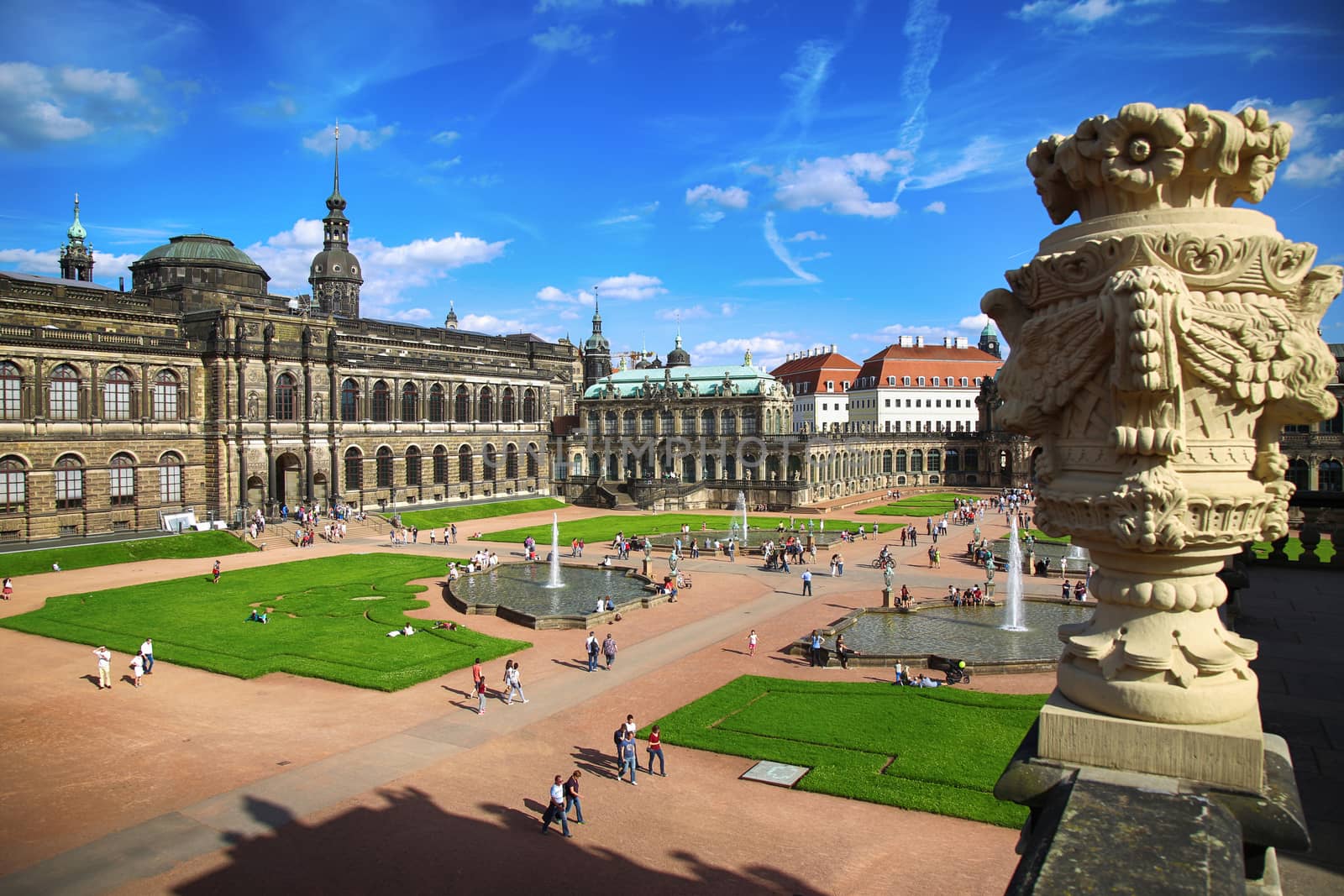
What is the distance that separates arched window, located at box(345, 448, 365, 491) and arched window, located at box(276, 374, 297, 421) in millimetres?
5557

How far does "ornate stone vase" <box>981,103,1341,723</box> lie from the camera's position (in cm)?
510

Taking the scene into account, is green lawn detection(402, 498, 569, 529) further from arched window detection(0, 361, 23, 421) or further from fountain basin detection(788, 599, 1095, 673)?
fountain basin detection(788, 599, 1095, 673)

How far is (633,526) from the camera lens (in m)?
68.8

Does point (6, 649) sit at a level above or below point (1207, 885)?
below

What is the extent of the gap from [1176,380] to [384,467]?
2942 inches

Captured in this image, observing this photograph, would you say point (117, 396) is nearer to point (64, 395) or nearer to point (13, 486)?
point (64, 395)

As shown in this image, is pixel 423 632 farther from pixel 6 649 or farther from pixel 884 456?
pixel 884 456

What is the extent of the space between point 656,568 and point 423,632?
17.4 metres

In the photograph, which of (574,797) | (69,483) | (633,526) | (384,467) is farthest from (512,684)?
(384,467)

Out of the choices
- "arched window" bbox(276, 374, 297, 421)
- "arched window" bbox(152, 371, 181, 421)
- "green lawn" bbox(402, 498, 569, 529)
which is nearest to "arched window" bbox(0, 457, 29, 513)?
"arched window" bbox(152, 371, 181, 421)

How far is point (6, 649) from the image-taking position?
30766mm

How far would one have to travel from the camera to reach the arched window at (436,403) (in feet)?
258

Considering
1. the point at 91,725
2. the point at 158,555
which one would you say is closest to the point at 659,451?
the point at 158,555

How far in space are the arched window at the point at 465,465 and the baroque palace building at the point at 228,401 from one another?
25cm
